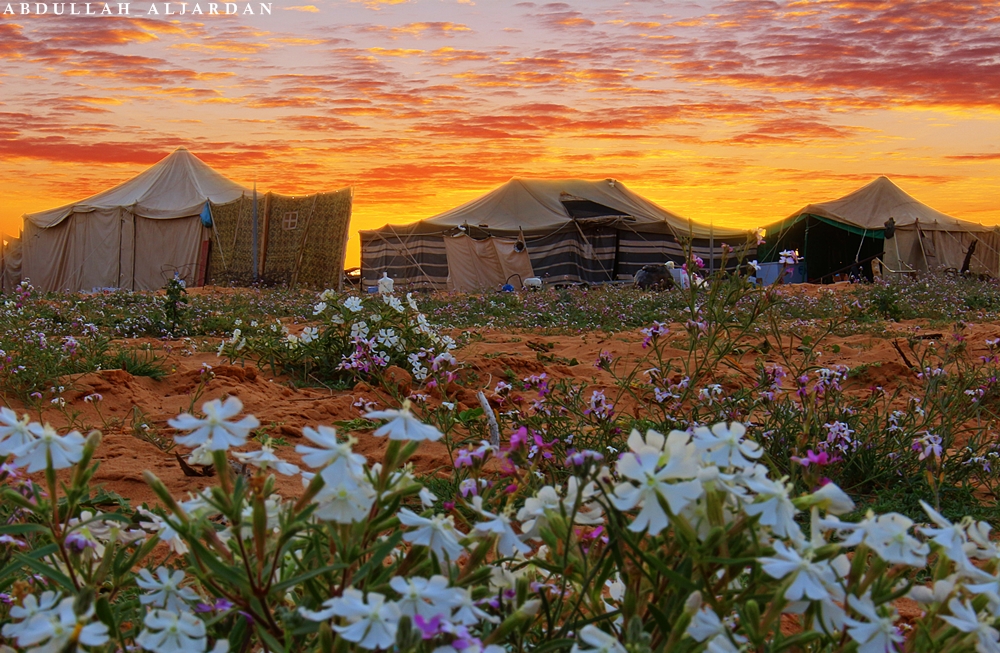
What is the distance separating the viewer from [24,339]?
18.4ft

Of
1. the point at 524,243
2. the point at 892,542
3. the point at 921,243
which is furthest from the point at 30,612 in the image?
the point at 921,243

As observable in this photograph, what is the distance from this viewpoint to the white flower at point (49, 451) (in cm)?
106

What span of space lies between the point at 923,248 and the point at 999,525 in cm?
2190

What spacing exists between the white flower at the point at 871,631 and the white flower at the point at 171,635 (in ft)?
2.29

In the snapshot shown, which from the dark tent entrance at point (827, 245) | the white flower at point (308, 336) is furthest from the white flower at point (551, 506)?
the dark tent entrance at point (827, 245)

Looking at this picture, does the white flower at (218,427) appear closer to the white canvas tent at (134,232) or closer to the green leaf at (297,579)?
the green leaf at (297,579)

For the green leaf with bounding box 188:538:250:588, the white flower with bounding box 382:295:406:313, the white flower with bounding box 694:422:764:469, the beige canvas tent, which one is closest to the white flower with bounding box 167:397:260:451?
the green leaf with bounding box 188:538:250:588

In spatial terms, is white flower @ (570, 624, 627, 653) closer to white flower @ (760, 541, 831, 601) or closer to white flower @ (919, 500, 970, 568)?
white flower @ (760, 541, 831, 601)

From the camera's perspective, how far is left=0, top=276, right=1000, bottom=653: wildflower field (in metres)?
0.98

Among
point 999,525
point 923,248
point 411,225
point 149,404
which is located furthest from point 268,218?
point 999,525

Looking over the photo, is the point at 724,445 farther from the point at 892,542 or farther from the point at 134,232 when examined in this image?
the point at 134,232

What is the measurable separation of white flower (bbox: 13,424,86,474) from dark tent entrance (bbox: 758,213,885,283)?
75.7 feet

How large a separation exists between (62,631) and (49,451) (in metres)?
0.25

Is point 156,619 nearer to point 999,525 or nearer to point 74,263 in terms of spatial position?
point 999,525
